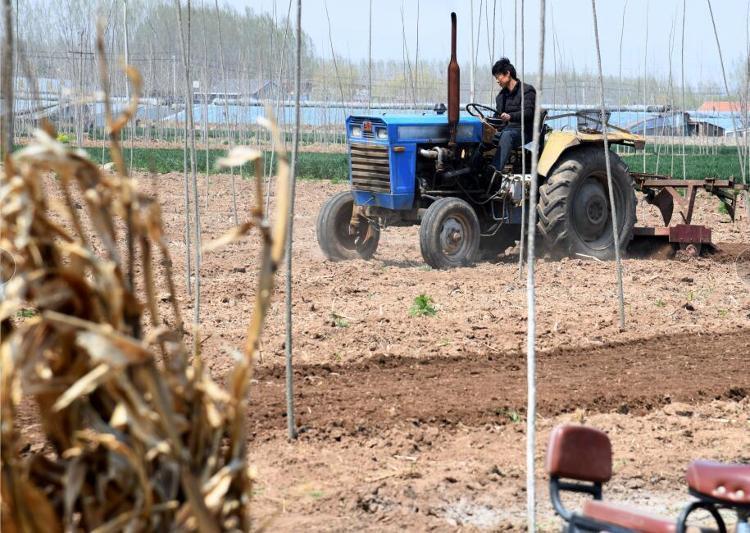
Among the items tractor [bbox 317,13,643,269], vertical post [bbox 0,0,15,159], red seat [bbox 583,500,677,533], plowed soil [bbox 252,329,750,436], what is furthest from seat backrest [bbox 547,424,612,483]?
tractor [bbox 317,13,643,269]

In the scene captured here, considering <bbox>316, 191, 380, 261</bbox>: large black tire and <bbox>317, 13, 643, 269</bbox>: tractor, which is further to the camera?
<bbox>316, 191, 380, 261</bbox>: large black tire

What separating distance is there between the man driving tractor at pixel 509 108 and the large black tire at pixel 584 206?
58 cm

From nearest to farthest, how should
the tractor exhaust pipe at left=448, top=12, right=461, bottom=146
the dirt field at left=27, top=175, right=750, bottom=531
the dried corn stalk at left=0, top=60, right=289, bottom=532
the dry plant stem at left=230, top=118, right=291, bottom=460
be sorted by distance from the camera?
the dried corn stalk at left=0, top=60, right=289, bottom=532
the dry plant stem at left=230, top=118, right=291, bottom=460
the dirt field at left=27, top=175, right=750, bottom=531
the tractor exhaust pipe at left=448, top=12, right=461, bottom=146

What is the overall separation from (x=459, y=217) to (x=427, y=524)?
6.22 metres

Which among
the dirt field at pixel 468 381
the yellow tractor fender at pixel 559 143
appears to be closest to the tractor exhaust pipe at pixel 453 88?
the yellow tractor fender at pixel 559 143

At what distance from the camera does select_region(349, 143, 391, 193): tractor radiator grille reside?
34.2 feet

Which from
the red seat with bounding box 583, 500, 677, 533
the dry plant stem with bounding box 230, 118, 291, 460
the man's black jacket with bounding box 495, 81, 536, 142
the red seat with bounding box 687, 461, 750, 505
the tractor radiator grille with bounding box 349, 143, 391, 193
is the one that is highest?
the man's black jacket with bounding box 495, 81, 536, 142

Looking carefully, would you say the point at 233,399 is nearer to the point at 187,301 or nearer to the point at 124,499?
the point at 124,499

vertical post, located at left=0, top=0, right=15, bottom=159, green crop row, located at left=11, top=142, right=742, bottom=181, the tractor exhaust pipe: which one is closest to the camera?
vertical post, located at left=0, top=0, right=15, bottom=159

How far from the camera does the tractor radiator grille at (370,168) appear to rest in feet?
34.2

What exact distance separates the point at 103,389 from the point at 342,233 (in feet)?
30.1

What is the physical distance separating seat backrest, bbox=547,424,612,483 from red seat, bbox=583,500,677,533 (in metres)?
0.11

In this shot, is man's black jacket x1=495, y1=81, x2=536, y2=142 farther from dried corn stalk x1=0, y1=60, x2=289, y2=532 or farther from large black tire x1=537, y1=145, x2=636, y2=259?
dried corn stalk x1=0, y1=60, x2=289, y2=532

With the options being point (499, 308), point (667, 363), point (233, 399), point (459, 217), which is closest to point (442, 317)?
point (499, 308)
